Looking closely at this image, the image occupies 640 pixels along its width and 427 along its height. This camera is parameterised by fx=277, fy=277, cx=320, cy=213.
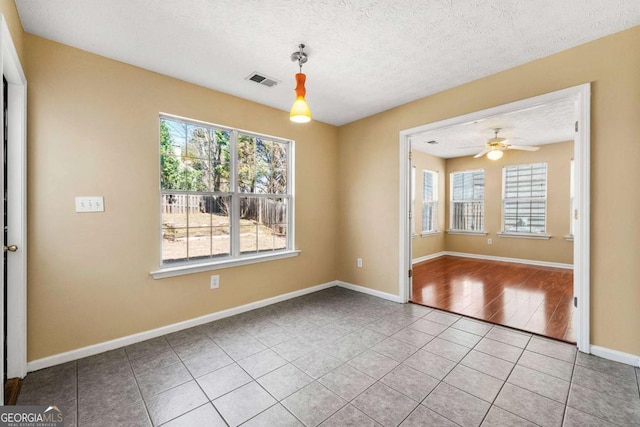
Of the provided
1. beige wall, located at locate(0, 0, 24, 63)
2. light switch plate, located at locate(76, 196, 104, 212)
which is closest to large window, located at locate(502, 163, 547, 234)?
light switch plate, located at locate(76, 196, 104, 212)

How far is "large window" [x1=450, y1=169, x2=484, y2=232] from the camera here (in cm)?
664

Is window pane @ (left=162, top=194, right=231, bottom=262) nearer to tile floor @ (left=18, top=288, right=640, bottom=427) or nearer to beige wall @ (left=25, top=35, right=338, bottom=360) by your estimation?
beige wall @ (left=25, top=35, right=338, bottom=360)

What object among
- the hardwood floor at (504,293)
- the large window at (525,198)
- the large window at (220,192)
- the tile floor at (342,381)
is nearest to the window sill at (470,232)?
the large window at (525,198)

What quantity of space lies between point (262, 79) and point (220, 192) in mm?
1297

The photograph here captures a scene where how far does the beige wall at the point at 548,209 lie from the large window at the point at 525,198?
0.10 m

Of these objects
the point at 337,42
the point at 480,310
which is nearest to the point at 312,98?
the point at 337,42

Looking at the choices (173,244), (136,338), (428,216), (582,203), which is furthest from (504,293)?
(136,338)

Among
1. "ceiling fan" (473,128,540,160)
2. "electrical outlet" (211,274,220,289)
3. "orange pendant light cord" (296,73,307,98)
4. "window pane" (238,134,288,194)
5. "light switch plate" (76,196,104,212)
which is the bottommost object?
"electrical outlet" (211,274,220,289)

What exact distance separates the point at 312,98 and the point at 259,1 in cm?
152

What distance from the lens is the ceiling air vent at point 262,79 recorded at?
2.74 meters

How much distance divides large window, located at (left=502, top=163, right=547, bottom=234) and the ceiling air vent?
5750 millimetres

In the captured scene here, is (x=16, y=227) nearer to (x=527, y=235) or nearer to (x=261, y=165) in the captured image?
(x=261, y=165)

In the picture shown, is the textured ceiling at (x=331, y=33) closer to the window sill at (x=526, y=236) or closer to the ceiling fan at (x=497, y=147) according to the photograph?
the ceiling fan at (x=497, y=147)

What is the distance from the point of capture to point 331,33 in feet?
6.98
